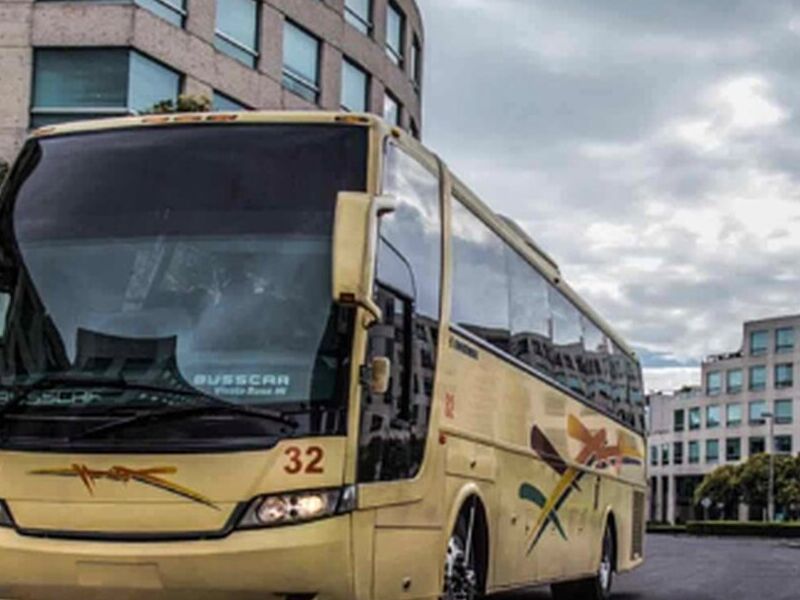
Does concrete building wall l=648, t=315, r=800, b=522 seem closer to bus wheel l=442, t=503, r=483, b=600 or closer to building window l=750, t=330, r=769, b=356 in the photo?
building window l=750, t=330, r=769, b=356

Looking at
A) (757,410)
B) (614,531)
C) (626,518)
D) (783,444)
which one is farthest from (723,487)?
(614,531)

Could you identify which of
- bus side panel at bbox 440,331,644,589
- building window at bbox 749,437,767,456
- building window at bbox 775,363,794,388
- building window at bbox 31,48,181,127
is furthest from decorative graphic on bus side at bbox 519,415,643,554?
building window at bbox 749,437,767,456

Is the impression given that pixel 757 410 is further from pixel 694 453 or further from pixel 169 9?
pixel 169 9

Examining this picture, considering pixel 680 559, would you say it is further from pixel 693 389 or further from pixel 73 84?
pixel 693 389

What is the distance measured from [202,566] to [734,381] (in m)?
118

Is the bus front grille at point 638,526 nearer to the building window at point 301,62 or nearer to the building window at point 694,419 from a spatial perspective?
the building window at point 301,62

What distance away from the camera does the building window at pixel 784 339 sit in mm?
114688

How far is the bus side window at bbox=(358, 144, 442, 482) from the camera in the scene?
7848 mm

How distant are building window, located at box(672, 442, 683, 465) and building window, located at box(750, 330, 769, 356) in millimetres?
13871

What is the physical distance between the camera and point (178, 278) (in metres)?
7.72

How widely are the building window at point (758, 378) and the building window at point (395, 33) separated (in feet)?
283

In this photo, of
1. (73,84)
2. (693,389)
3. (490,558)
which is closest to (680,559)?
(73,84)

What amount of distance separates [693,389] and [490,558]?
4818 inches

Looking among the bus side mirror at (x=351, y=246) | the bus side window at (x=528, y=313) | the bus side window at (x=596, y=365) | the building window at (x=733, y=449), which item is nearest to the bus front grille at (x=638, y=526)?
the bus side window at (x=596, y=365)
